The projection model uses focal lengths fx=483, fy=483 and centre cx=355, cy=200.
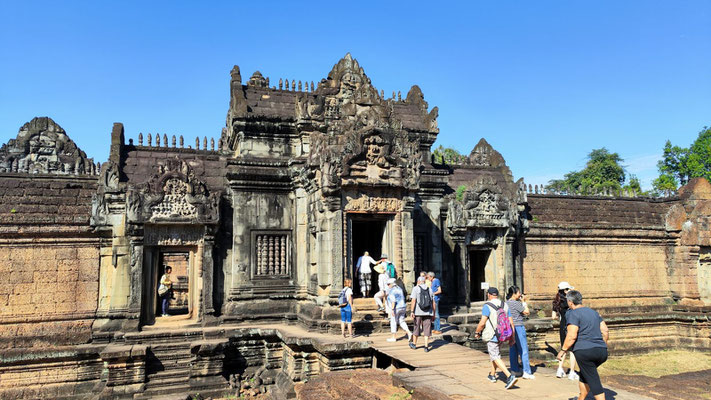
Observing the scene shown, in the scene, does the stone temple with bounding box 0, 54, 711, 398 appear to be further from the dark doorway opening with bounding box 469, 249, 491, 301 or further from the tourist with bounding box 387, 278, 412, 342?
the tourist with bounding box 387, 278, 412, 342

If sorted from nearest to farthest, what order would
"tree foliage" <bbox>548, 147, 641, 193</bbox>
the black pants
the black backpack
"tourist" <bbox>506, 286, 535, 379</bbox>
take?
the black pants < "tourist" <bbox>506, 286, 535, 379</bbox> < the black backpack < "tree foliage" <bbox>548, 147, 641, 193</bbox>

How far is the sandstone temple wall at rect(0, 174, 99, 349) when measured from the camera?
35.9 feet

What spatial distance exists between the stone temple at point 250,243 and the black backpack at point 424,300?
1.41m

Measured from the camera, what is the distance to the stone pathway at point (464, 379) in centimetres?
669

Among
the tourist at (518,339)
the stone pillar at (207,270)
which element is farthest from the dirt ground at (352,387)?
the stone pillar at (207,270)

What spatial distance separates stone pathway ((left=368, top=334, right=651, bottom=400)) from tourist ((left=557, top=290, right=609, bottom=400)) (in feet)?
2.65

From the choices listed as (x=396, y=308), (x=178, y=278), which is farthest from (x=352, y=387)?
(x=178, y=278)

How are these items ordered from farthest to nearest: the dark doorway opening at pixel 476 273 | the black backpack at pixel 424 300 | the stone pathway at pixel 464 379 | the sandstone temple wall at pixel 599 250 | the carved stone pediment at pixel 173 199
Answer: the sandstone temple wall at pixel 599 250, the dark doorway opening at pixel 476 273, the carved stone pediment at pixel 173 199, the black backpack at pixel 424 300, the stone pathway at pixel 464 379

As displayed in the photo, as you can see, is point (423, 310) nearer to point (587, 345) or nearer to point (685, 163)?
point (587, 345)

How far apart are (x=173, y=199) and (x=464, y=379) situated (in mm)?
7920

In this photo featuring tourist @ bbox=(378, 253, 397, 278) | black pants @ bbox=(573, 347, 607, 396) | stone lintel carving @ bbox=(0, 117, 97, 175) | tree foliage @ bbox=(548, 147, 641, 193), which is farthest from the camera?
tree foliage @ bbox=(548, 147, 641, 193)

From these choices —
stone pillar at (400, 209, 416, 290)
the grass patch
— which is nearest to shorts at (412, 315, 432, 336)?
stone pillar at (400, 209, 416, 290)

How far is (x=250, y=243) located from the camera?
1240 cm

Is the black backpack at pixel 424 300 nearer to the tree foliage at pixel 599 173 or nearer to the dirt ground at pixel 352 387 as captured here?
the dirt ground at pixel 352 387
